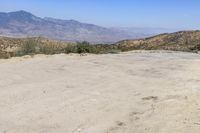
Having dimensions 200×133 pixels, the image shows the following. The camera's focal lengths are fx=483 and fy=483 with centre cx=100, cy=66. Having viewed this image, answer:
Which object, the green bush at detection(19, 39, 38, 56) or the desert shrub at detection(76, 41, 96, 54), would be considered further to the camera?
the green bush at detection(19, 39, 38, 56)

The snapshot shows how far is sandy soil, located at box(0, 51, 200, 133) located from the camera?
13.0 metres

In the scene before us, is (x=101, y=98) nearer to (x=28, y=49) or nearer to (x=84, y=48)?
(x=84, y=48)

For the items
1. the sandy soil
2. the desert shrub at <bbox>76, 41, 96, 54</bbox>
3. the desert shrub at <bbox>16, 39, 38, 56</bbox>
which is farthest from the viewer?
the desert shrub at <bbox>16, 39, 38, 56</bbox>

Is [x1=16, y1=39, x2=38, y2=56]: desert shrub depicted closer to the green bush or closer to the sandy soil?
the green bush

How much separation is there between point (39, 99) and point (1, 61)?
14804 millimetres

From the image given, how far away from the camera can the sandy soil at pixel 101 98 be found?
13.0m

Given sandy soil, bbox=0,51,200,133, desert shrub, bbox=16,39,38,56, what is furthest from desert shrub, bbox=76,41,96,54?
sandy soil, bbox=0,51,200,133

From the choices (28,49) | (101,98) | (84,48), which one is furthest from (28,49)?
(101,98)

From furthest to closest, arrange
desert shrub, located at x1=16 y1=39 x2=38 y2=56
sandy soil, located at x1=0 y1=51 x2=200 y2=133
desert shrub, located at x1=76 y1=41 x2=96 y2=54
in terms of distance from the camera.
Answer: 1. desert shrub, located at x1=16 y1=39 x2=38 y2=56
2. desert shrub, located at x1=76 y1=41 x2=96 y2=54
3. sandy soil, located at x1=0 y1=51 x2=200 y2=133

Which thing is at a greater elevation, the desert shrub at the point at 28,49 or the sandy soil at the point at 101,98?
the desert shrub at the point at 28,49

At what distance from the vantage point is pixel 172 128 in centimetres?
1218

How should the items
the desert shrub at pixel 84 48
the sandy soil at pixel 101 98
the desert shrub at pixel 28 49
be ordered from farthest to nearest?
the desert shrub at pixel 28 49, the desert shrub at pixel 84 48, the sandy soil at pixel 101 98

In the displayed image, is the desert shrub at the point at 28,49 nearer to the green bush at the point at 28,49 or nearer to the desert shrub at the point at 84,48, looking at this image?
the green bush at the point at 28,49

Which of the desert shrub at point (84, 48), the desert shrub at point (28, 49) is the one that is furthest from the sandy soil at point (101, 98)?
the desert shrub at point (28, 49)
